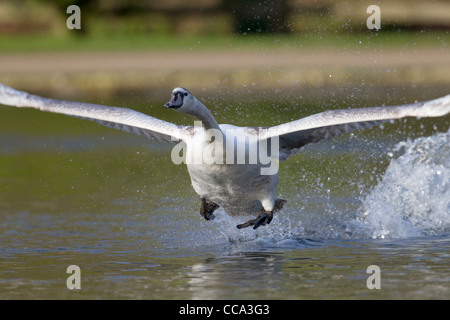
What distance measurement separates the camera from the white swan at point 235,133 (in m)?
9.90

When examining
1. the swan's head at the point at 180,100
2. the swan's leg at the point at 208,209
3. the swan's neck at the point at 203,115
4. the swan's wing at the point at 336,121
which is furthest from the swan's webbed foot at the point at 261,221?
the swan's head at the point at 180,100

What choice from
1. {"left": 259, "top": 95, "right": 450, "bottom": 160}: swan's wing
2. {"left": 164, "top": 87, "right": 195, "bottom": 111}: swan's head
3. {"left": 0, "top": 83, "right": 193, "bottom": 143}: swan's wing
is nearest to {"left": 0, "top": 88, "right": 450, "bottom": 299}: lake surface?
{"left": 259, "top": 95, "right": 450, "bottom": 160}: swan's wing

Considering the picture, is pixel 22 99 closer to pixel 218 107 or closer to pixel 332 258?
pixel 332 258

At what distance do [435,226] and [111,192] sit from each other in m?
5.31

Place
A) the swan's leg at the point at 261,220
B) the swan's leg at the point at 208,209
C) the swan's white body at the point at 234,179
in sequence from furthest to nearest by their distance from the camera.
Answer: the swan's leg at the point at 208,209 < the swan's leg at the point at 261,220 < the swan's white body at the point at 234,179

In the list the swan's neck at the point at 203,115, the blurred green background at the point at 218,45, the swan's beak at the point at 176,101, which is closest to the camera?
the swan's beak at the point at 176,101

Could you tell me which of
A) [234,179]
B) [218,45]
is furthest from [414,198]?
[218,45]

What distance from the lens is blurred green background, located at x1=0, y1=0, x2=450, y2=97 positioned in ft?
103

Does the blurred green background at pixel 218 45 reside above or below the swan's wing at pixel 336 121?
above

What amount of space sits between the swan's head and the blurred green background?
19079 millimetres

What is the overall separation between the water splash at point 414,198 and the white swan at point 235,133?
1219mm

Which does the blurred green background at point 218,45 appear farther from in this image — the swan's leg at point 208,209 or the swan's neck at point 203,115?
the swan's neck at point 203,115

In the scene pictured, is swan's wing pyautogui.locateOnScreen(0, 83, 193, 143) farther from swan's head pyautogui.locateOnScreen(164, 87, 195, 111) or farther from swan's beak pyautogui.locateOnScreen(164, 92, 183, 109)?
swan's beak pyautogui.locateOnScreen(164, 92, 183, 109)
